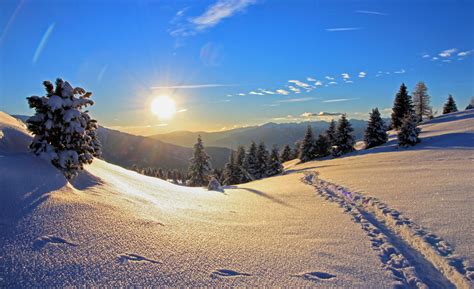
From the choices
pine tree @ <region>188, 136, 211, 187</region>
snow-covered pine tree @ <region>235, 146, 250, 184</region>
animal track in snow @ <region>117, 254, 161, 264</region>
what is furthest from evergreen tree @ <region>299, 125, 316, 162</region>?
animal track in snow @ <region>117, 254, 161, 264</region>

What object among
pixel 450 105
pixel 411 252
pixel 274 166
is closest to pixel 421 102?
pixel 450 105

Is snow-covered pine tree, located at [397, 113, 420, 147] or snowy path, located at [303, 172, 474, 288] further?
snow-covered pine tree, located at [397, 113, 420, 147]

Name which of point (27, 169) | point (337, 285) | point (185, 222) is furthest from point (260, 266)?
point (27, 169)

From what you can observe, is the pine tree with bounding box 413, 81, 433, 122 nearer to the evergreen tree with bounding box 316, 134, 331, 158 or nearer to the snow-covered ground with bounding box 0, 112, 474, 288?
the evergreen tree with bounding box 316, 134, 331, 158

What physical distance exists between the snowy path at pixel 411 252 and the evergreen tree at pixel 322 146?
145 feet

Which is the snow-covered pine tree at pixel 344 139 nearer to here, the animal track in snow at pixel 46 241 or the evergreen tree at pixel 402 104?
the evergreen tree at pixel 402 104

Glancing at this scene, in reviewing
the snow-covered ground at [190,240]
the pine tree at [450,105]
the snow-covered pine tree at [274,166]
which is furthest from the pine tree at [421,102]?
the snow-covered ground at [190,240]

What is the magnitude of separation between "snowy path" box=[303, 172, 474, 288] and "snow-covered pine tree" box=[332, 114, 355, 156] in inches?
1548

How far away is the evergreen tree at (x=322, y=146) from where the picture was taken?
5225 centimetres

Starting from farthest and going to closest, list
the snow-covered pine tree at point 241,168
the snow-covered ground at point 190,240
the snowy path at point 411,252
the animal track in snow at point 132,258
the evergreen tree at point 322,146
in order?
the evergreen tree at point 322,146, the snow-covered pine tree at point 241,168, the snowy path at point 411,252, the animal track in snow at point 132,258, the snow-covered ground at point 190,240

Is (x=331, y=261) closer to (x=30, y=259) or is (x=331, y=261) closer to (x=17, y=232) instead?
(x=30, y=259)

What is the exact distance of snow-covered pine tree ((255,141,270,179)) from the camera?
47969 millimetres

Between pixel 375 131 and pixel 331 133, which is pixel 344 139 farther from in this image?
pixel 331 133

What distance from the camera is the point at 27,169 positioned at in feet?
22.8
